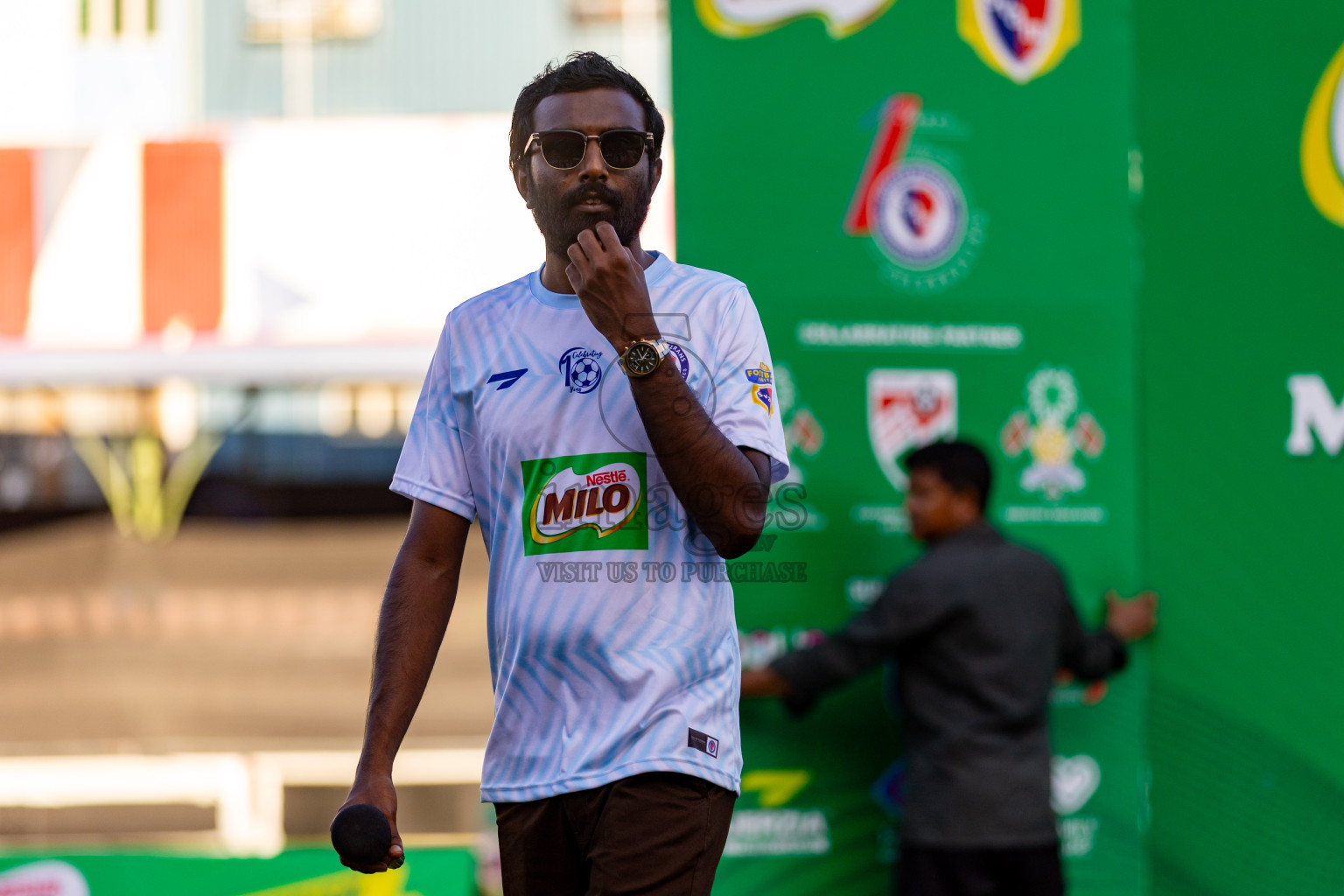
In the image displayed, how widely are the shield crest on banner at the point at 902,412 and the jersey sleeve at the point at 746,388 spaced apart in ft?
6.22

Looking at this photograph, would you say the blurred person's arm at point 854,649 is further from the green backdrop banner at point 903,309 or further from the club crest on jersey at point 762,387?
the club crest on jersey at point 762,387

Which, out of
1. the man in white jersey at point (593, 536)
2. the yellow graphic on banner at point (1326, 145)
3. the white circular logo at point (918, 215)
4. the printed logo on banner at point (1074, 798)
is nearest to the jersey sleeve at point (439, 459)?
the man in white jersey at point (593, 536)

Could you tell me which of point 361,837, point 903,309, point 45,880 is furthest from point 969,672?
point 45,880

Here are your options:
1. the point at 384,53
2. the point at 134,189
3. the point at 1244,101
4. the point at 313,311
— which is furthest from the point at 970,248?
the point at 384,53

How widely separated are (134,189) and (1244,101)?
22.0 feet

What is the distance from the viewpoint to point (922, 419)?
398cm

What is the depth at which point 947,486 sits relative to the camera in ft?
12.5

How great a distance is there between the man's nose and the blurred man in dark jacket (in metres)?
2.00

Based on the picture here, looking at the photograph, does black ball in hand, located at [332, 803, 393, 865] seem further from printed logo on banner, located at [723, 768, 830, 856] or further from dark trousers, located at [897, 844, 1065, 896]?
dark trousers, located at [897, 844, 1065, 896]

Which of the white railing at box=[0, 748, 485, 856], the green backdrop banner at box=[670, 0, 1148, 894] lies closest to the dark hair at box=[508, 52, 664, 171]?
the green backdrop banner at box=[670, 0, 1148, 894]

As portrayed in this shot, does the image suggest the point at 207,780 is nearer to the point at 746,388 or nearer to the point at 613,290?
the point at 746,388

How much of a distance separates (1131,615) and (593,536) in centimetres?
258

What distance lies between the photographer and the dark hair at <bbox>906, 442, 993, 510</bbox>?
3.79 m

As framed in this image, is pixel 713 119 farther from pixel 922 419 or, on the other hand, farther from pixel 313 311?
pixel 313 311
